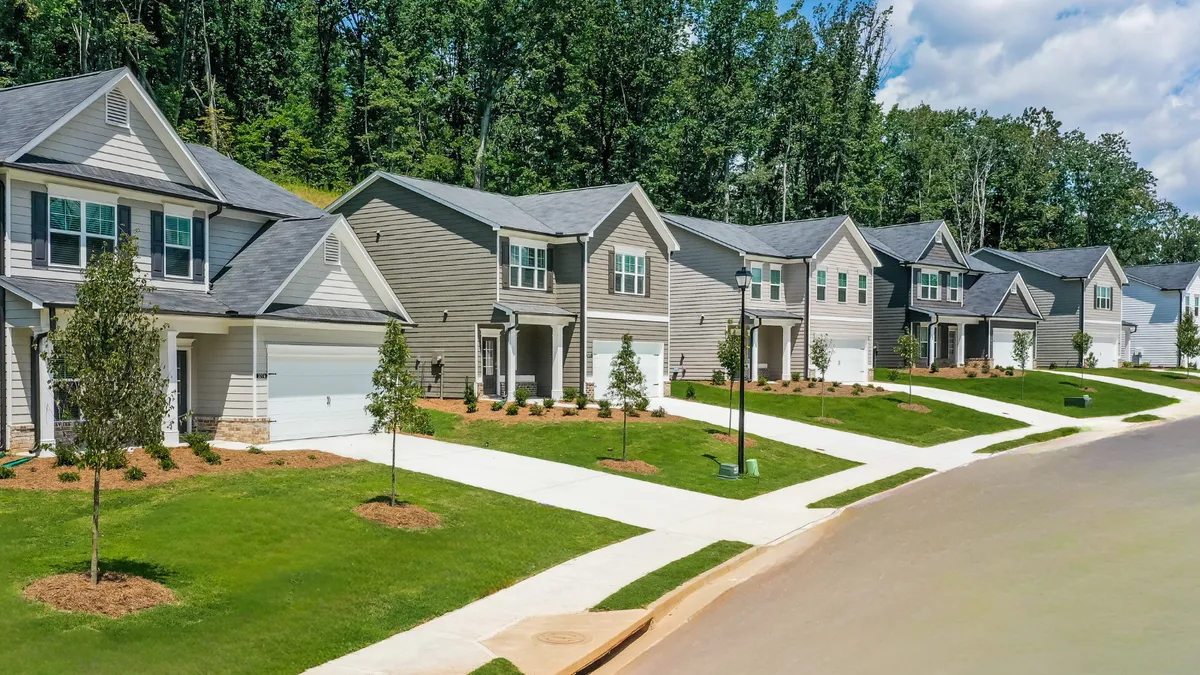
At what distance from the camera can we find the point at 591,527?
725 inches

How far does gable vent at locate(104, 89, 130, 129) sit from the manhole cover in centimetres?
1830

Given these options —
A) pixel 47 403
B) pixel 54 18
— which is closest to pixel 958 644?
pixel 47 403

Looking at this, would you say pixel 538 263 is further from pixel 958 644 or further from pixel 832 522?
pixel 958 644

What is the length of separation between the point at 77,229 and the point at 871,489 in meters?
20.2

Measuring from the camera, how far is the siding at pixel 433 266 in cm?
3422

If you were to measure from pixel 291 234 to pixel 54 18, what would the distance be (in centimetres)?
2786

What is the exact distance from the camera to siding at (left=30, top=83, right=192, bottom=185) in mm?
22266

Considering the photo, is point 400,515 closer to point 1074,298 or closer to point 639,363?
point 639,363

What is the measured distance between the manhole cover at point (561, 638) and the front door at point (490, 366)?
22848 millimetres

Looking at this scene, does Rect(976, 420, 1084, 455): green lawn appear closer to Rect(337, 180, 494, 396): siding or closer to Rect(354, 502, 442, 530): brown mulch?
Rect(337, 180, 494, 396): siding

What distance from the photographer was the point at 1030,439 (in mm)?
34938

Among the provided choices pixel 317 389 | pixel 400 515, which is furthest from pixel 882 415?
pixel 400 515

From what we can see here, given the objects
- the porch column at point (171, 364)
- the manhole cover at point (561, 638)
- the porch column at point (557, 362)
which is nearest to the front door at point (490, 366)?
the porch column at point (557, 362)

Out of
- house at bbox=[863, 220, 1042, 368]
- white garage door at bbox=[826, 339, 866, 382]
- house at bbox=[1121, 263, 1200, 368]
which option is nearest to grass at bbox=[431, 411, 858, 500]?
white garage door at bbox=[826, 339, 866, 382]
